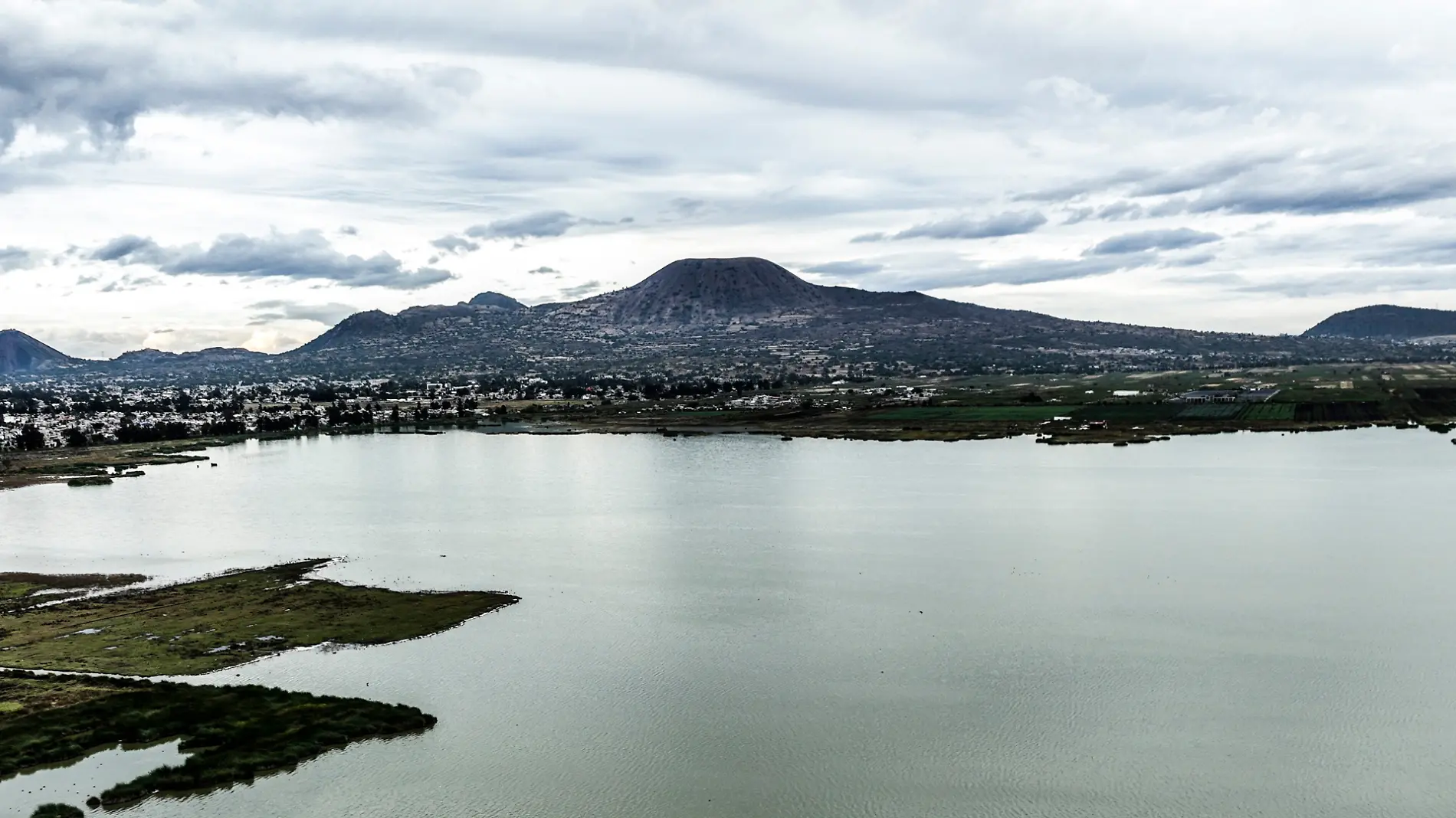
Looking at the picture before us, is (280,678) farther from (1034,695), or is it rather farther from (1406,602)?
(1406,602)

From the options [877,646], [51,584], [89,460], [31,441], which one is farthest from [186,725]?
[31,441]

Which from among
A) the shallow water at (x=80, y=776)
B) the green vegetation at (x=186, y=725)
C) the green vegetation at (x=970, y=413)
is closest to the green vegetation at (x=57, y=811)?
the shallow water at (x=80, y=776)

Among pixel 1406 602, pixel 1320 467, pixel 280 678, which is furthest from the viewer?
pixel 1320 467

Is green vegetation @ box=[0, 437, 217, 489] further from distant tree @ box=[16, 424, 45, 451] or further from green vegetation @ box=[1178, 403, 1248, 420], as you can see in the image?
green vegetation @ box=[1178, 403, 1248, 420]

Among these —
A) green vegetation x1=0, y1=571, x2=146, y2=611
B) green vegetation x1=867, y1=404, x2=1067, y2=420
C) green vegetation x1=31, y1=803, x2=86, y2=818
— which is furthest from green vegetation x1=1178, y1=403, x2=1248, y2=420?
green vegetation x1=31, y1=803, x2=86, y2=818

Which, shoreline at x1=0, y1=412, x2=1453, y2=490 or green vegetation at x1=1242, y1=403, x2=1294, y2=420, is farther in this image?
green vegetation at x1=1242, y1=403, x2=1294, y2=420

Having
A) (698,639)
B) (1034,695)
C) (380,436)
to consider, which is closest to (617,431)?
(380,436)

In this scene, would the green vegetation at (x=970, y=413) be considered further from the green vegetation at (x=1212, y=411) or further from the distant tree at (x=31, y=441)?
the distant tree at (x=31, y=441)
